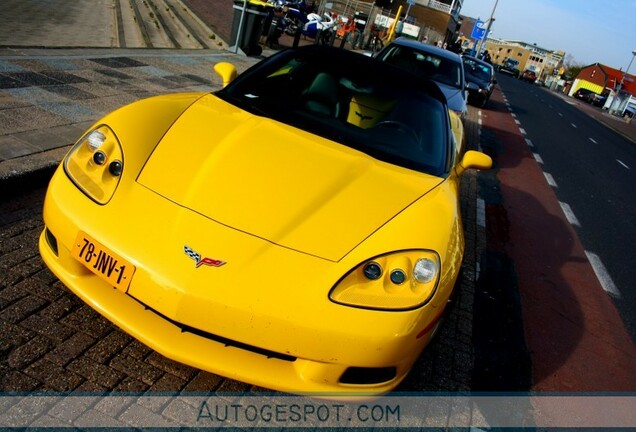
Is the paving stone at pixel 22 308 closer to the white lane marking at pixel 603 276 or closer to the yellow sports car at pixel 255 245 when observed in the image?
the yellow sports car at pixel 255 245

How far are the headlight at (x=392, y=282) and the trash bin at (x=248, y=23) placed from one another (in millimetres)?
10849

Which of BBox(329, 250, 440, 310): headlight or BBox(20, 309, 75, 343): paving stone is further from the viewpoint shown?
BBox(20, 309, 75, 343): paving stone

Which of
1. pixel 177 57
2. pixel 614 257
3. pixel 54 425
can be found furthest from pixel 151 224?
pixel 177 57

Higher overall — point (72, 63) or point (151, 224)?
point (151, 224)

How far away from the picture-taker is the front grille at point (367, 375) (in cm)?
218

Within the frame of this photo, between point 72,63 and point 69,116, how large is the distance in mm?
2526

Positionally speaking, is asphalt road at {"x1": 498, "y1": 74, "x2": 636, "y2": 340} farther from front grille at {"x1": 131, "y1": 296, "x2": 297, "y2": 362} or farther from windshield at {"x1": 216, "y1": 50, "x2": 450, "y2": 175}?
front grille at {"x1": 131, "y1": 296, "x2": 297, "y2": 362}

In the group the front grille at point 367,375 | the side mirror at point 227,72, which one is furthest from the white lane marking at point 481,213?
the front grille at point 367,375

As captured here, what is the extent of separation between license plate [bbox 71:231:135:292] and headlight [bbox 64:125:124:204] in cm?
A: 22

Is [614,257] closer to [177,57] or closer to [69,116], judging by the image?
[69,116]

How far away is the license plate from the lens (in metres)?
2.09

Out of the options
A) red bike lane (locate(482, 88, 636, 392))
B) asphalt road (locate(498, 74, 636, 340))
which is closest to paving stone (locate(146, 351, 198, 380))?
red bike lane (locate(482, 88, 636, 392))

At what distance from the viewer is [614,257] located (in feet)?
20.1

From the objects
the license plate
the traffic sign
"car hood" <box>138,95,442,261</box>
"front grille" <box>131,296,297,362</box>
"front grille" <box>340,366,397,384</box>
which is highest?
→ the traffic sign
